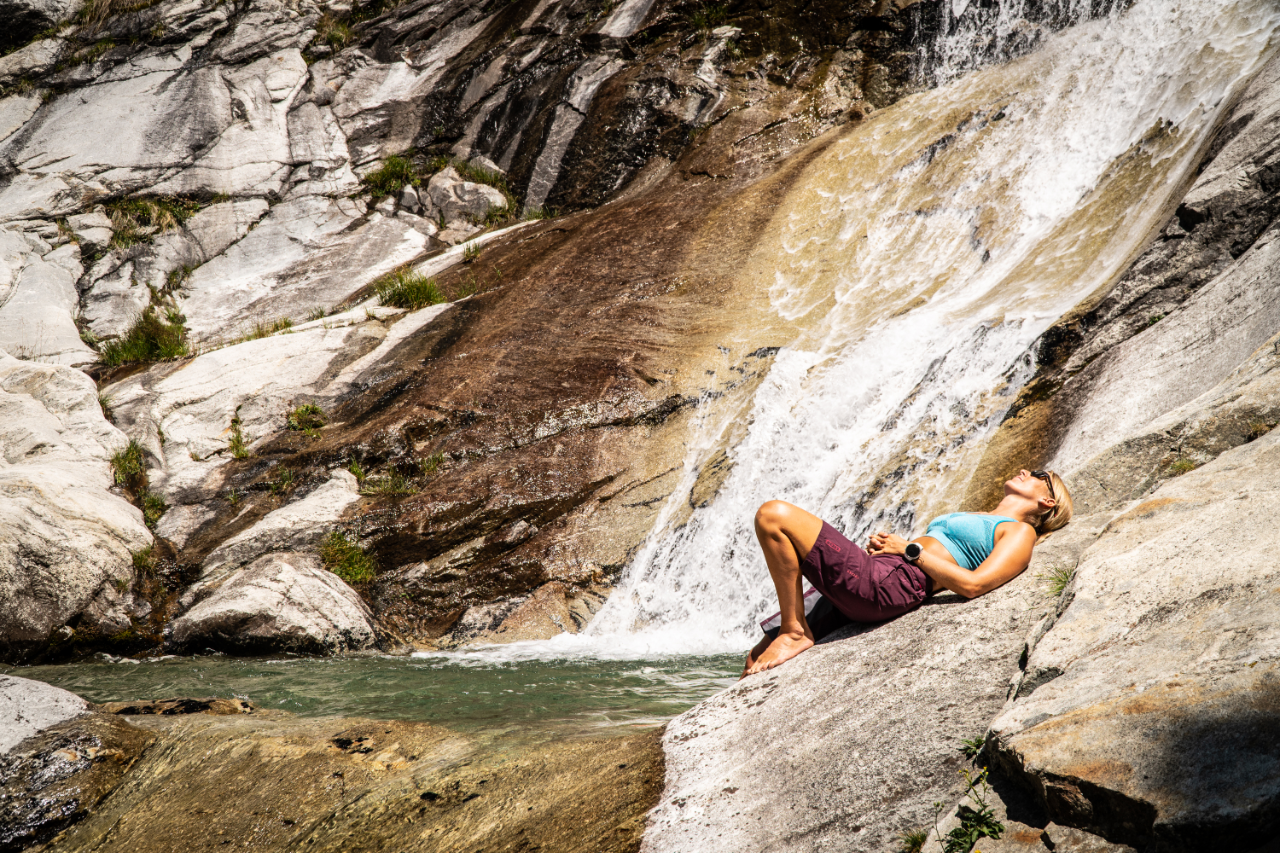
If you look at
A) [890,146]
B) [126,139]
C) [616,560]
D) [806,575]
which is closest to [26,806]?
[806,575]

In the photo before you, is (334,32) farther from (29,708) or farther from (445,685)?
(29,708)

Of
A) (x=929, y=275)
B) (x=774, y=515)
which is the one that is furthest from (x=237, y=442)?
(x=929, y=275)

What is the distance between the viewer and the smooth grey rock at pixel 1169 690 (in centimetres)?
193

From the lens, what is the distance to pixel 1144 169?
9.98 m

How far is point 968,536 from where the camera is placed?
416 cm

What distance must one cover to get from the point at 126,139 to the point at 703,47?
41.3 feet

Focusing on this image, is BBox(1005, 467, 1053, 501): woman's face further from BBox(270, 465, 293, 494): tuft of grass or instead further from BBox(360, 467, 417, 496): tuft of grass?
BBox(270, 465, 293, 494): tuft of grass

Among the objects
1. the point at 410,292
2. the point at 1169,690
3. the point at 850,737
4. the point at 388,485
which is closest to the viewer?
the point at 1169,690

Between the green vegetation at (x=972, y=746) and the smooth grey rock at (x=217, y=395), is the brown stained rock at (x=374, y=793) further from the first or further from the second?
the smooth grey rock at (x=217, y=395)

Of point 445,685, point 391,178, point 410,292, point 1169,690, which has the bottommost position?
point 445,685

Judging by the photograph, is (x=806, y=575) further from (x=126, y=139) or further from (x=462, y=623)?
(x=126, y=139)

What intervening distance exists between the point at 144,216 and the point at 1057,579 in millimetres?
18756

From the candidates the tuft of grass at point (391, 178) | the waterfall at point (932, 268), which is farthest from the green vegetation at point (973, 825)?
the tuft of grass at point (391, 178)

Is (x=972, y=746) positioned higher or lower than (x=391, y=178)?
lower
